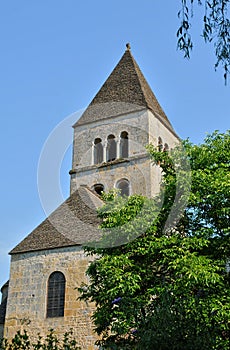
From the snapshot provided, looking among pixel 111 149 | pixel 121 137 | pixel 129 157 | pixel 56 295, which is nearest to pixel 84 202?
pixel 56 295

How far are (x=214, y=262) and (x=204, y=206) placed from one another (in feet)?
5.42

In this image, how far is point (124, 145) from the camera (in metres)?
27.5

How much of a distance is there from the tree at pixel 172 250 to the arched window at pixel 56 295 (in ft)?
15.3

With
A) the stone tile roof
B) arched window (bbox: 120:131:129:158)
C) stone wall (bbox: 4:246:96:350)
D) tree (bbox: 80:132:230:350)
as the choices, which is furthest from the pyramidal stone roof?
tree (bbox: 80:132:230:350)

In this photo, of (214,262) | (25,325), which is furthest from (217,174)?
(25,325)

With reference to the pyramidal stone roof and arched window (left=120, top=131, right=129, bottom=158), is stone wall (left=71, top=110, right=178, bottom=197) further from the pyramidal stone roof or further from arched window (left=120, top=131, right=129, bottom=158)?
the pyramidal stone roof

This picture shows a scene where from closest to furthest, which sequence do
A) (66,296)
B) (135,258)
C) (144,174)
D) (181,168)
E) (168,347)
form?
(168,347) → (135,258) → (181,168) → (66,296) → (144,174)

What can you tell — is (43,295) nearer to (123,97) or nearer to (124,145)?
(124,145)

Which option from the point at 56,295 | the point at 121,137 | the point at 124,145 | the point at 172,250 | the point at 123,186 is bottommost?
the point at 56,295

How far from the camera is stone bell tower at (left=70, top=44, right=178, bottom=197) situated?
85.1 feet

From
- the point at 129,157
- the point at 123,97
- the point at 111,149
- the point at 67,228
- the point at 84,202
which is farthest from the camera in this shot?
the point at 123,97

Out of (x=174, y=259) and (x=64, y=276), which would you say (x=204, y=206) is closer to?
(x=174, y=259)

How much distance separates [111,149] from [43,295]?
11.7 metres

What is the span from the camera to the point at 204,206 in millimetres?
12742
